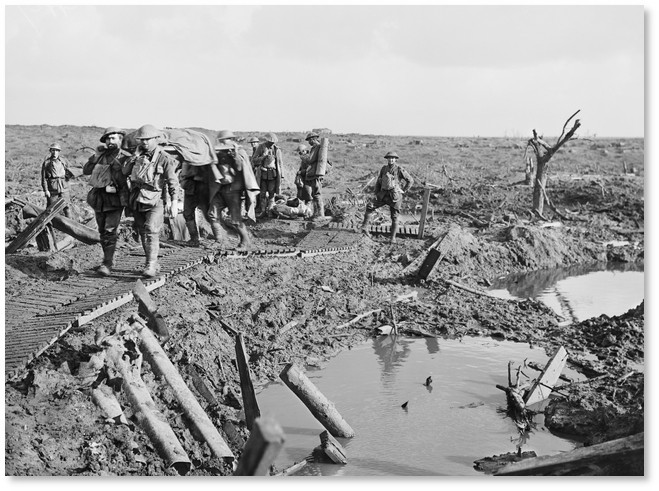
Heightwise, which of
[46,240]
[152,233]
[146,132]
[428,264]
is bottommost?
[428,264]

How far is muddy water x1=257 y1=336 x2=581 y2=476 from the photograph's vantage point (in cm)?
613

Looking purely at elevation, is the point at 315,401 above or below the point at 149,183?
below

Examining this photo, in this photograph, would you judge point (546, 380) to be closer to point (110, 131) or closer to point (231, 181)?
point (231, 181)

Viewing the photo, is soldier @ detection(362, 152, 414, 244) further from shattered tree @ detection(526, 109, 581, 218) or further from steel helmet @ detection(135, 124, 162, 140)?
steel helmet @ detection(135, 124, 162, 140)

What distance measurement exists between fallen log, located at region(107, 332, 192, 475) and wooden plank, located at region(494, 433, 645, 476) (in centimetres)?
241

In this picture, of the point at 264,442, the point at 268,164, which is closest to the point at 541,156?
the point at 268,164

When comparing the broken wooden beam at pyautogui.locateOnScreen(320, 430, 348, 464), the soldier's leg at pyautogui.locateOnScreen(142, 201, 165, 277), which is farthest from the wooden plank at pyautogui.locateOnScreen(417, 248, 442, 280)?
the broken wooden beam at pyautogui.locateOnScreen(320, 430, 348, 464)

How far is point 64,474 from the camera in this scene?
4.91 metres

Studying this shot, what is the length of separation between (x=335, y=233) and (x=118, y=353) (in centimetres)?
795

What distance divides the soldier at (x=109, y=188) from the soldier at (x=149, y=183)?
0.63ft

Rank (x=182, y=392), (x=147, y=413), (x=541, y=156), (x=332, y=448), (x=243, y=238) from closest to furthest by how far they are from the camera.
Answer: (x=147, y=413) < (x=332, y=448) < (x=182, y=392) < (x=243, y=238) < (x=541, y=156)

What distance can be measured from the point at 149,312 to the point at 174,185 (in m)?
2.03

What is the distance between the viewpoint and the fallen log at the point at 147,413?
529cm

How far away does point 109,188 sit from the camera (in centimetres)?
806
